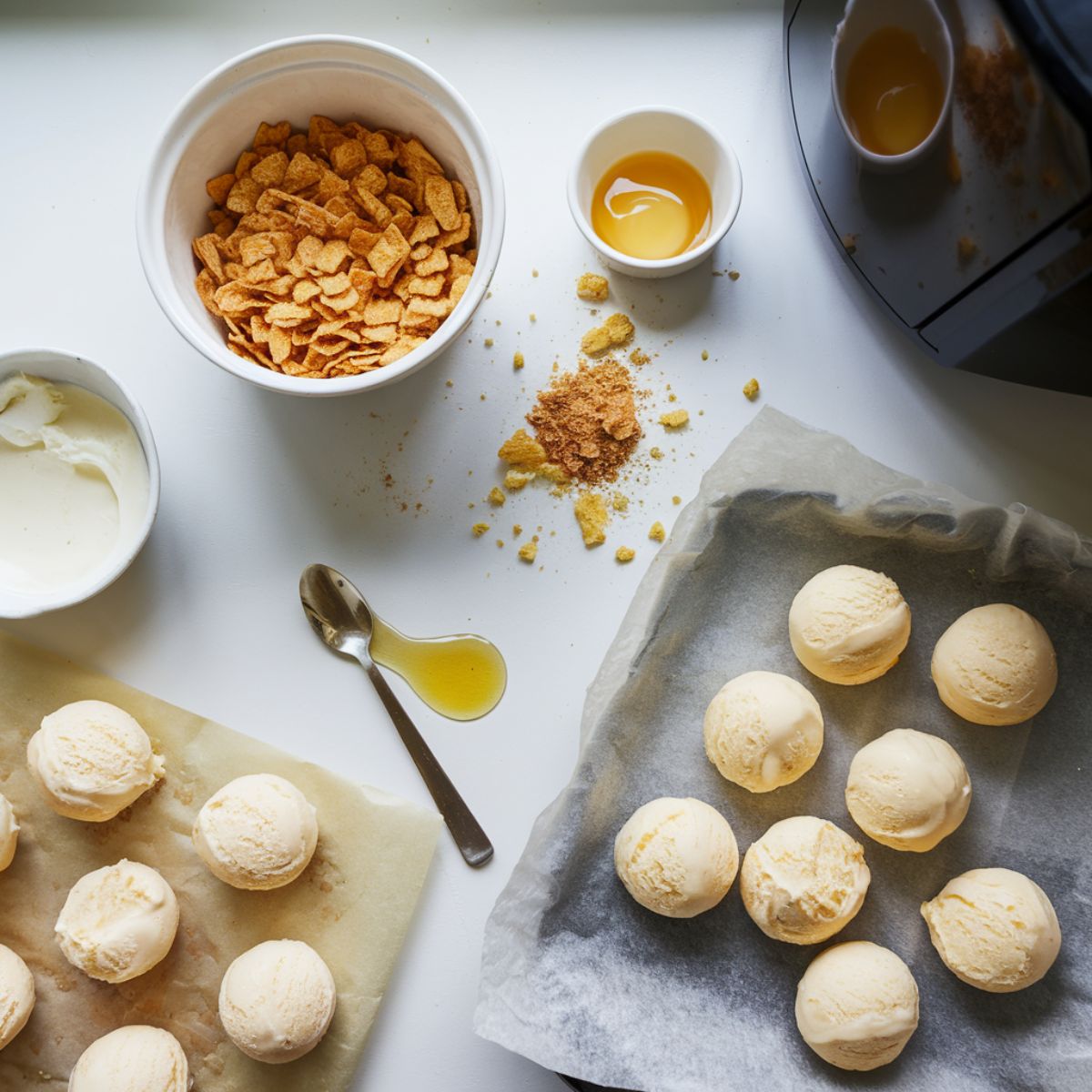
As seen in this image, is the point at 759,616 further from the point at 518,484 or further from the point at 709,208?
the point at 709,208

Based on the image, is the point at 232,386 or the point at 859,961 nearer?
the point at 859,961

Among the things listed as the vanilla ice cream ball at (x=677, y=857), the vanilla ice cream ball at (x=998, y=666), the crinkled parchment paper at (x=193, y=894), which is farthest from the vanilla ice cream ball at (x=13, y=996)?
the vanilla ice cream ball at (x=998, y=666)

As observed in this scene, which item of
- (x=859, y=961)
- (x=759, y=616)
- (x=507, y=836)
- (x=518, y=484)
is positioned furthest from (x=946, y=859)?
(x=518, y=484)

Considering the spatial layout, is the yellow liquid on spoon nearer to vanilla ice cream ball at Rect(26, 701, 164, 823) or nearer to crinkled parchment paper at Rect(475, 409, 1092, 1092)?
crinkled parchment paper at Rect(475, 409, 1092, 1092)

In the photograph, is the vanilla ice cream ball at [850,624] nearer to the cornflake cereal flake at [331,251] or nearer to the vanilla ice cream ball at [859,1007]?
the vanilla ice cream ball at [859,1007]

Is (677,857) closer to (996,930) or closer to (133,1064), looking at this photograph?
(996,930)

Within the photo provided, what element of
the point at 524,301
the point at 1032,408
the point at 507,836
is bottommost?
the point at 507,836
